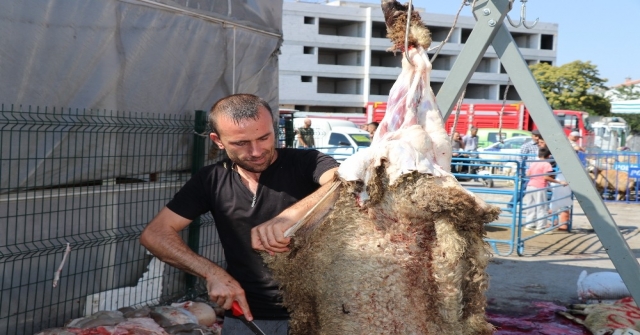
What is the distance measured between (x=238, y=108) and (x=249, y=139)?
0.48 ft

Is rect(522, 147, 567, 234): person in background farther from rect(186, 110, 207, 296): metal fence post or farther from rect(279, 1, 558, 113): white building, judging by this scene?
rect(279, 1, 558, 113): white building

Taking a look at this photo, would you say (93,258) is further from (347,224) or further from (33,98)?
(347,224)

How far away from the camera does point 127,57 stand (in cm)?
683

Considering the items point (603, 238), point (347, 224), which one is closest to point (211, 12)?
point (603, 238)

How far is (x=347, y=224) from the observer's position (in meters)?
3.05

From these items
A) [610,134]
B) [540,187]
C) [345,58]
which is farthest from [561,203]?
[345,58]

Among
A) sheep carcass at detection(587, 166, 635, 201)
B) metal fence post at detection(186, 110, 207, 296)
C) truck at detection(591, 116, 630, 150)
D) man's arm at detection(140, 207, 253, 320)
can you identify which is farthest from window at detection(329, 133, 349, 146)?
man's arm at detection(140, 207, 253, 320)

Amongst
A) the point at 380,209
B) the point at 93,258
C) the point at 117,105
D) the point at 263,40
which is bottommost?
the point at 93,258

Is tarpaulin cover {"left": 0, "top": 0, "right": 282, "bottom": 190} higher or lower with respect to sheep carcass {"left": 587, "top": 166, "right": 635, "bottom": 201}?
higher

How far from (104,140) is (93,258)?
109cm

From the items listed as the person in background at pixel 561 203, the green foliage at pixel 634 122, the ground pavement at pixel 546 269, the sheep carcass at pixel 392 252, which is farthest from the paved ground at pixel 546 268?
the green foliage at pixel 634 122

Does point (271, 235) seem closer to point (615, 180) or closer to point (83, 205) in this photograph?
point (83, 205)

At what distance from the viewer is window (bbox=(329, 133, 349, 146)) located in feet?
77.2

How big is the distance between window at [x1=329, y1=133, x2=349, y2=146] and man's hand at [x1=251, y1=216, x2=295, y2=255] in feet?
66.9
